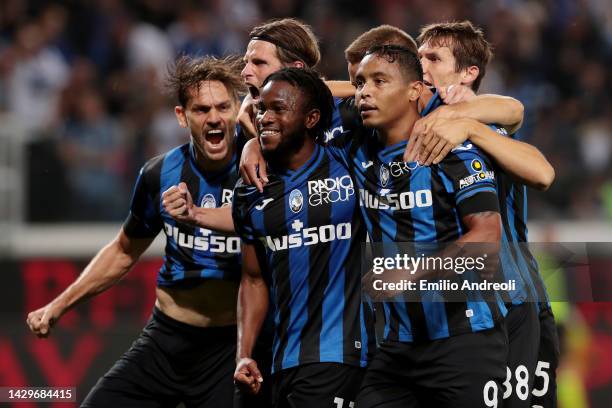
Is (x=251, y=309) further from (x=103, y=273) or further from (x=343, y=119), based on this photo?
(x=103, y=273)

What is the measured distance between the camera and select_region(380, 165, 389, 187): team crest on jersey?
166 inches

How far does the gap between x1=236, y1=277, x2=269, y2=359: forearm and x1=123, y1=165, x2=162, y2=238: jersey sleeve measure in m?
0.86

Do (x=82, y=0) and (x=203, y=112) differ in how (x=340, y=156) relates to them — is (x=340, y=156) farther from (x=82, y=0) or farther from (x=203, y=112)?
(x=82, y=0)

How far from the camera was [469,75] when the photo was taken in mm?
5020

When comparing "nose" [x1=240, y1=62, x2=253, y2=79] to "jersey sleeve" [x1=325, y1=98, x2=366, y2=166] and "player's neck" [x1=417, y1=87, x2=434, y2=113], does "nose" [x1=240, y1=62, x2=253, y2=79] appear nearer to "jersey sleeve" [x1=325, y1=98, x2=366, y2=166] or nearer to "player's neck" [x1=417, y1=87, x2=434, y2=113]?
"jersey sleeve" [x1=325, y1=98, x2=366, y2=166]

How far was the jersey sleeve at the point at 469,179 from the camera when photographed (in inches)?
158

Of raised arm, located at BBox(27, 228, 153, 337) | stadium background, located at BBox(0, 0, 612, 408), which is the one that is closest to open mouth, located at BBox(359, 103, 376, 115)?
raised arm, located at BBox(27, 228, 153, 337)

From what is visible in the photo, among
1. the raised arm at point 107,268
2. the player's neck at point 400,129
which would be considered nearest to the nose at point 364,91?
the player's neck at point 400,129

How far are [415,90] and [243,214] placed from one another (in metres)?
0.92

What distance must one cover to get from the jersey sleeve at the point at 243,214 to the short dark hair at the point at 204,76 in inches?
31.5

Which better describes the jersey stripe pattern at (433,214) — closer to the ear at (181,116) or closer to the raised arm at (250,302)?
the raised arm at (250,302)

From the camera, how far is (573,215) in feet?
33.0

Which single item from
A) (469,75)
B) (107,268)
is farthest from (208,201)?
(469,75)

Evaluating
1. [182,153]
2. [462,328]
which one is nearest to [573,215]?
[182,153]
